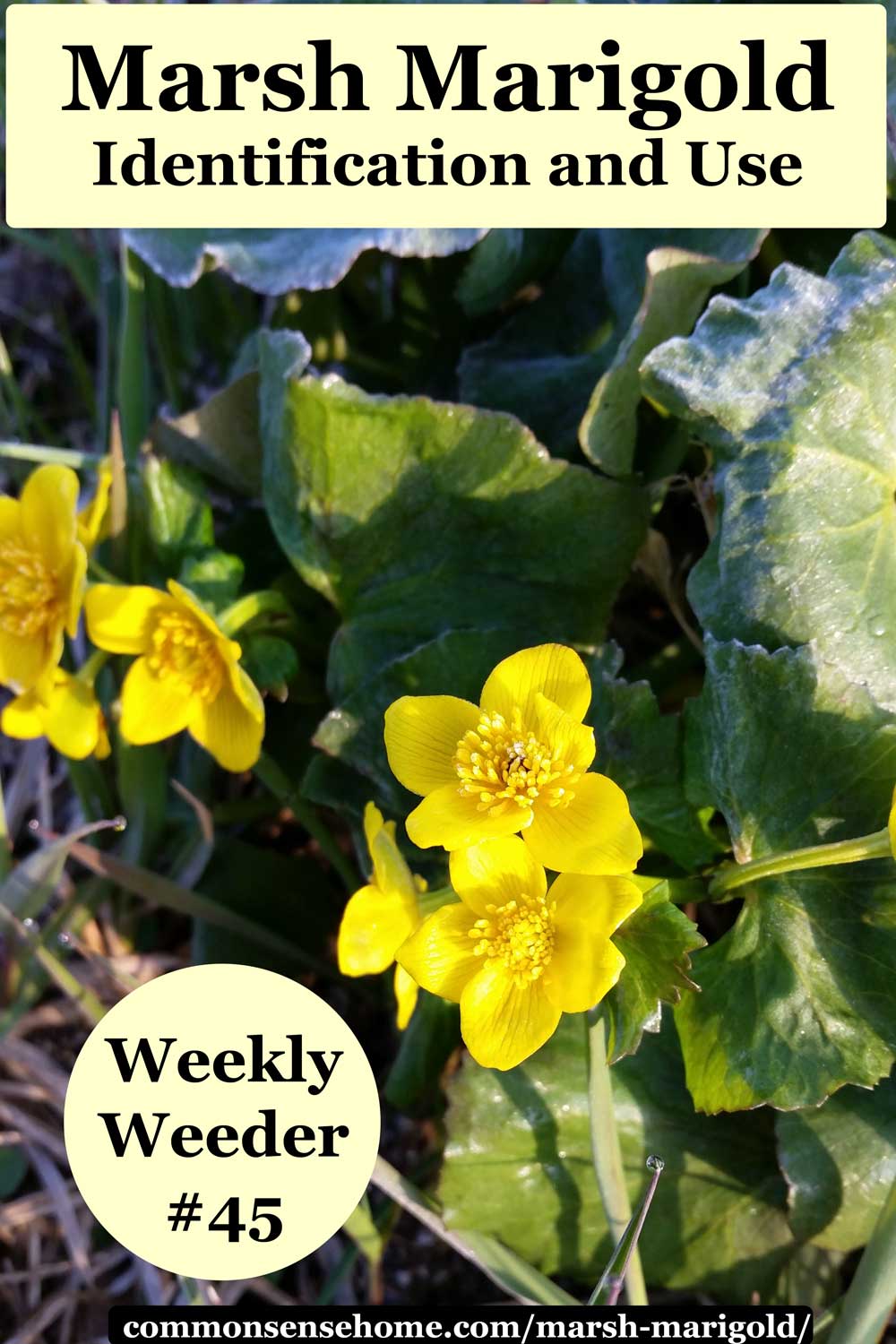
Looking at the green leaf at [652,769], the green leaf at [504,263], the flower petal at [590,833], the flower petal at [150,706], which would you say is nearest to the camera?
the flower petal at [590,833]

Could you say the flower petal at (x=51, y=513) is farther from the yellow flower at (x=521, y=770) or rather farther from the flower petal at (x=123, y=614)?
the yellow flower at (x=521, y=770)

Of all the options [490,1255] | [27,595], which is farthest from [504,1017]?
[27,595]

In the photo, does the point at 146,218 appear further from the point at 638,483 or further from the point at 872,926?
the point at 872,926

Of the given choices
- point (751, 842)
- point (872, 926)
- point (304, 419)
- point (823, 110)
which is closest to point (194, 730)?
point (304, 419)

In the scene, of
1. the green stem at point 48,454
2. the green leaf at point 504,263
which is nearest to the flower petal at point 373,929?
the green stem at point 48,454

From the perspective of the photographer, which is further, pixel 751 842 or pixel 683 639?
pixel 683 639
